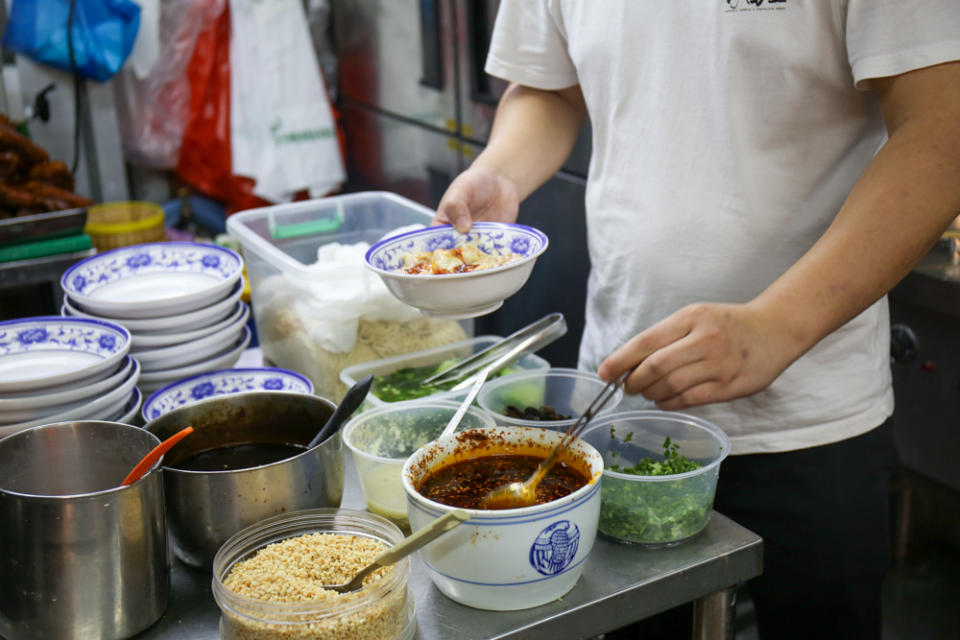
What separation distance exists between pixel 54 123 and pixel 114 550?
2.92 meters

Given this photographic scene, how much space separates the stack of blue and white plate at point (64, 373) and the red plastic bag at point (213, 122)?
2.17m

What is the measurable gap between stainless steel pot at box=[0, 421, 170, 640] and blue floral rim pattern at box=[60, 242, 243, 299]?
0.75 meters

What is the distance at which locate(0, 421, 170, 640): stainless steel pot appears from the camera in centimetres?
93

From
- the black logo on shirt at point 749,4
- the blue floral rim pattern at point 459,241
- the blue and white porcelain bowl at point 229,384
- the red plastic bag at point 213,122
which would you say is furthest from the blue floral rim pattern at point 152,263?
the red plastic bag at point 213,122

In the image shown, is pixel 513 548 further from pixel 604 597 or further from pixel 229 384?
pixel 229 384

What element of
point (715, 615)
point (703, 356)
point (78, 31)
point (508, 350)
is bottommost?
point (715, 615)

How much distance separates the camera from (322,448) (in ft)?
3.57

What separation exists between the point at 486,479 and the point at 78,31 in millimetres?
2811

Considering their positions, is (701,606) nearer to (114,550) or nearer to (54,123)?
(114,550)

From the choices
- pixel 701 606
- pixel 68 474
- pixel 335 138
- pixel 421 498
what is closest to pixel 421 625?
pixel 421 498

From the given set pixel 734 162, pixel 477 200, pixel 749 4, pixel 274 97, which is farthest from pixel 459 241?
pixel 274 97

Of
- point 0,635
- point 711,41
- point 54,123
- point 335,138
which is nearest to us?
point 0,635

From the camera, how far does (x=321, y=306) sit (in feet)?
5.08

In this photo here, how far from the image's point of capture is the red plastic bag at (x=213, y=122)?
11.5 feet
